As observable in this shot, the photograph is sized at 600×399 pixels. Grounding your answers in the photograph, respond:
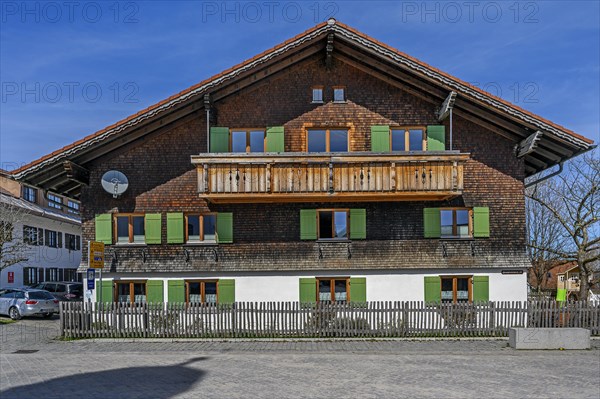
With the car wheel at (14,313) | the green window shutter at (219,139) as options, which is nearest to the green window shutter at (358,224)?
the green window shutter at (219,139)

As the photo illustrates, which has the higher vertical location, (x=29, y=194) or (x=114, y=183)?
(x=29, y=194)

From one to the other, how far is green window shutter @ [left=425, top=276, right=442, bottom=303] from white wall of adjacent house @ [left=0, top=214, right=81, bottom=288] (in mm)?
24656

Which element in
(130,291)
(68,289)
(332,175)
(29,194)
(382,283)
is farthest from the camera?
(29,194)

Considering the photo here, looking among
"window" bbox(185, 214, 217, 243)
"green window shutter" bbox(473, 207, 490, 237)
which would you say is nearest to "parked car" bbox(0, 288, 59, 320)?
"window" bbox(185, 214, 217, 243)

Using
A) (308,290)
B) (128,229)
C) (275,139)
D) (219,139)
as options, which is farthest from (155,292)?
(275,139)

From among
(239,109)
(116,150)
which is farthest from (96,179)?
(239,109)

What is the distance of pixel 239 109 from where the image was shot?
68.7 ft

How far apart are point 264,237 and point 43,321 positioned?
11.8 metres

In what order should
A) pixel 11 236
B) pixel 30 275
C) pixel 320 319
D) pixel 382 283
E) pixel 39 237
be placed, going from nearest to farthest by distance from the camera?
pixel 320 319, pixel 382 283, pixel 11 236, pixel 30 275, pixel 39 237

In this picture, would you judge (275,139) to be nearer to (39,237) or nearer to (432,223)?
(432,223)

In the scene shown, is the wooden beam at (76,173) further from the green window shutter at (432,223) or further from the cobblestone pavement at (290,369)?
the green window shutter at (432,223)

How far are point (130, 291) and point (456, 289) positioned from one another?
1174 cm

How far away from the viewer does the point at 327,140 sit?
68.5 ft

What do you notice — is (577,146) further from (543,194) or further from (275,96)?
(543,194)
